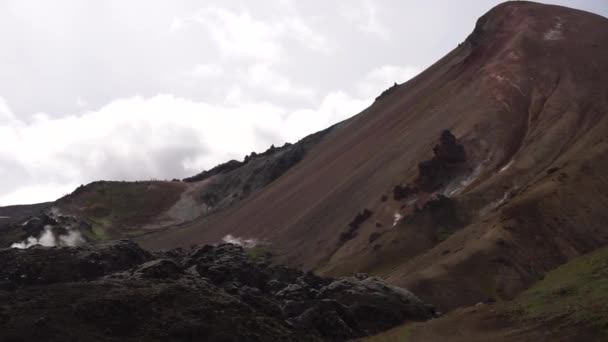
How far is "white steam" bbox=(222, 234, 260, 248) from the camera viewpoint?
3295 inches

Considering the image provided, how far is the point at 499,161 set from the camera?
224ft

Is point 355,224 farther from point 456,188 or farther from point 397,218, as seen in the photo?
point 456,188

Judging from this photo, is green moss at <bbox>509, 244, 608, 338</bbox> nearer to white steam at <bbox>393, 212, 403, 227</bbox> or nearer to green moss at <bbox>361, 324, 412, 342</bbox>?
green moss at <bbox>361, 324, 412, 342</bbox>

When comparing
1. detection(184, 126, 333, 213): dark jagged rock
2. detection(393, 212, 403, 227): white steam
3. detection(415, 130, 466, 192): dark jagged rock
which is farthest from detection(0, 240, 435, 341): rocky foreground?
detection(184, 126, 333, 213): dark jagged rock

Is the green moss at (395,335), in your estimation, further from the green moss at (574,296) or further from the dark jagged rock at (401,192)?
the dark jagged rock at (401,192)

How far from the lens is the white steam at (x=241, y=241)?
8370 centimetres

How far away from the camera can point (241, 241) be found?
287 ft

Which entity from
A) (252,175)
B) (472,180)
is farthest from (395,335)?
A: (252,175)

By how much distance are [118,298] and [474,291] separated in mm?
22645

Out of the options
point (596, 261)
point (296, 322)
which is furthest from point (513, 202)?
point (296, 322)

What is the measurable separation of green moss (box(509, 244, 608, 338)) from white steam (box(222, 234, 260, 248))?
44.6 m

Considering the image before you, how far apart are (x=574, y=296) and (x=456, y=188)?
108 ft

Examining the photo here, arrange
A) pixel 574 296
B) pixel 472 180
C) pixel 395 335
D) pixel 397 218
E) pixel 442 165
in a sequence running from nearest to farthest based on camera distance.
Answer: pixel 574 296 < pixel 395 335 < pixel 397 218 < pixel 472 180 < pixel 442 165

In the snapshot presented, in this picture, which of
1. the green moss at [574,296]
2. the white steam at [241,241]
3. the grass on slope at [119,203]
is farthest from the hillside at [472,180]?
the grass on slope at [119,203]
